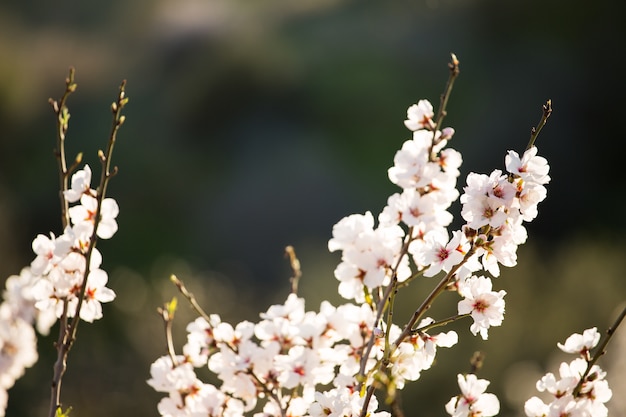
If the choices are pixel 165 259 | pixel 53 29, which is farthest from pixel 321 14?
pixel 165 259

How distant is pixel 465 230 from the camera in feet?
3.76

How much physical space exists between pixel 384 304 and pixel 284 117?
11966 millimetres

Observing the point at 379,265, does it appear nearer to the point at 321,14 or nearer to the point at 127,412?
A: the point at 127,412

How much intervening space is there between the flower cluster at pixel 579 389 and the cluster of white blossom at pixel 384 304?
0.10 m

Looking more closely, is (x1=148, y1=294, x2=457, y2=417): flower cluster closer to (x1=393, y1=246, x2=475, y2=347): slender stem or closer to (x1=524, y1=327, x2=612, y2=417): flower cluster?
(x1=393, y1=246, x2=475, y2=347): slender stem

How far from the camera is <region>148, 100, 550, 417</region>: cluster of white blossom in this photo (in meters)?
1.11

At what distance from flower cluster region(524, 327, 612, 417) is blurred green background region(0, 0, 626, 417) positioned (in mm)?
4515

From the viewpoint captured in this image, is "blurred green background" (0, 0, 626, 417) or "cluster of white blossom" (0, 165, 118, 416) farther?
"blurred green background" (0, 0, 626, 417)

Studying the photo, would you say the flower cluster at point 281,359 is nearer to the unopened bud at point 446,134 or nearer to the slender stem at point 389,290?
the slender stem at point 389,290

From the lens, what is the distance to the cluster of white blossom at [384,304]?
1113 mm

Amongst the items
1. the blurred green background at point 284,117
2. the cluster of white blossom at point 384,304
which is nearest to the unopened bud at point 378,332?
the cluster of white blossom at point 384,304

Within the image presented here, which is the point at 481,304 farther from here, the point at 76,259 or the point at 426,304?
the point at 76,259

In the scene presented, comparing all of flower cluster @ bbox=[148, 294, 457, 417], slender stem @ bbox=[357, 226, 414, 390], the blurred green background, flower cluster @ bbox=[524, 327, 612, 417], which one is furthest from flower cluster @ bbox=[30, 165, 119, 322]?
the blurred green background

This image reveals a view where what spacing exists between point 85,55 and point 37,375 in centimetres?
1203
